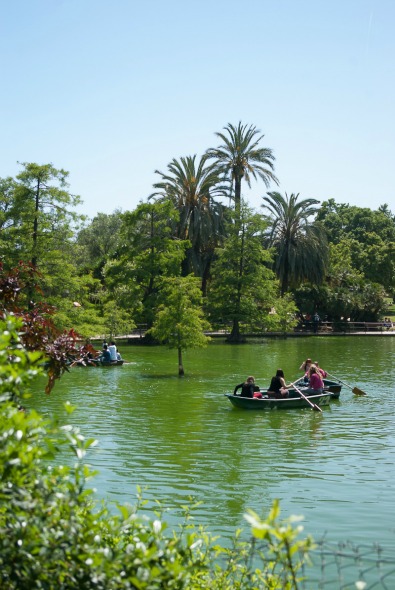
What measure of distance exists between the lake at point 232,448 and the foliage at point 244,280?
823 inches

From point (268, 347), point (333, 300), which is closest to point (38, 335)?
point (268, 347)

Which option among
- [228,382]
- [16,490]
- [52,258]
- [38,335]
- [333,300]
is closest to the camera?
[16,490]

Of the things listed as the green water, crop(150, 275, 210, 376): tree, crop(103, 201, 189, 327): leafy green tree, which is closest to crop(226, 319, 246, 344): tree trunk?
crop(103, 201, 189, 327): leafy green tree

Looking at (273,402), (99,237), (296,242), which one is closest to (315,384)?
(273,402)

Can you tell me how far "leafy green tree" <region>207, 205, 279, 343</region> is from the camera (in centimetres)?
5538

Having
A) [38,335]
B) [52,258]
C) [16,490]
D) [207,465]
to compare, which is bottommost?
[207,465]

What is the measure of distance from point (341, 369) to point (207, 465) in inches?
819

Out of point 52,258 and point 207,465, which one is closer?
point 207,465

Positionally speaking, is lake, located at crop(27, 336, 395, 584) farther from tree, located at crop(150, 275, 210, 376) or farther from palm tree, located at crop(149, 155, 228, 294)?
palm tree, located at crop(149, 155, 228, 294)

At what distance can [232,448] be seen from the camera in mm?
17812

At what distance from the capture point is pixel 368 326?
6625cm

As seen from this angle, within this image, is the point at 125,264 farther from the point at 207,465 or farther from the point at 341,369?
the point at 207,465

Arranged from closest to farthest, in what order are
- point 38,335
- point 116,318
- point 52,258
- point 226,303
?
1. point 38,335
2. point 52,258
3. point 116,318
4. point 226,303

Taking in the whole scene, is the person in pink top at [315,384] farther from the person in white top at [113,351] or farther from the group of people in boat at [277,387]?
the person in white top at [113,351]
